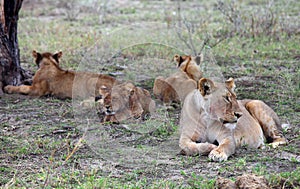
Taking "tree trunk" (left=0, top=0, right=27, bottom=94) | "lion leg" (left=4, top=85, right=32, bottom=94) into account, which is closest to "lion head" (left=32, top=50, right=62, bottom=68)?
"tree trunk" (left=0, top=0, right=27, bottom=94)

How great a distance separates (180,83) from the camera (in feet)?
23.7

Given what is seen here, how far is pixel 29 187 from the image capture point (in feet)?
13.7

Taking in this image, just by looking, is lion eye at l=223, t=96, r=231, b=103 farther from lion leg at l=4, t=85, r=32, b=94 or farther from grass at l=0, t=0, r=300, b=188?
lion leg at l=4, t=85, r=32, b=94

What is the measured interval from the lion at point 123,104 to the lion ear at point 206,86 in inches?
56.4

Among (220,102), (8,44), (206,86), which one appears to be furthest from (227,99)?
(8,44)

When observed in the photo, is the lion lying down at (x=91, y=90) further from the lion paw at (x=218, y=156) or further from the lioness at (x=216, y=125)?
the lion paw at (x=218, y=156)

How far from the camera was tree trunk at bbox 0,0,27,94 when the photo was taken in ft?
24.0

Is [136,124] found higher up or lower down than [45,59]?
lower down

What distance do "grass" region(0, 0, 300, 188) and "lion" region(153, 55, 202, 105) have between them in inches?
16.2

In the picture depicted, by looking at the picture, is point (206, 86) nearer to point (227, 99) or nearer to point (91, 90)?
point (227, 99)

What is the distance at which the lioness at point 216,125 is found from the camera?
4750 millimetres

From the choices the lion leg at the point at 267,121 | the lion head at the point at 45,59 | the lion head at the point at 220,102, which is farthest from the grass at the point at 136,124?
the lion head at the point at 45,59

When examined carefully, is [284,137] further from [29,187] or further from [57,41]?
[57,41]

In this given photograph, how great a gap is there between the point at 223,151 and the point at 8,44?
3.68 metres
